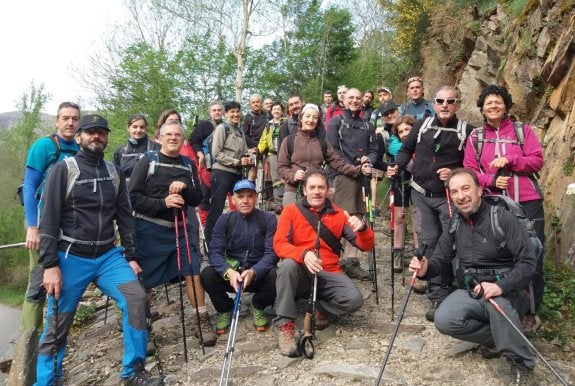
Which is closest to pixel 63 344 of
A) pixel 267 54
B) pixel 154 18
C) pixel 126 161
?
pixel 126 161

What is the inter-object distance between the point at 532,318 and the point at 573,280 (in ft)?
4.53

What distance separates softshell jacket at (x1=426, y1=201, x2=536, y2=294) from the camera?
12.5 ft

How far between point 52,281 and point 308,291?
8.89 feet

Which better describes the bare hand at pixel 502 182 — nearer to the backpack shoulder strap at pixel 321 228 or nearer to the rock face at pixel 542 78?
the backpack shoulder strap at pixel 321 228

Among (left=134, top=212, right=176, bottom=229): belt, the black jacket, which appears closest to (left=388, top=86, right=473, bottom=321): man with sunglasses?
(left=134, top=212, right=176, bottom=229): belt

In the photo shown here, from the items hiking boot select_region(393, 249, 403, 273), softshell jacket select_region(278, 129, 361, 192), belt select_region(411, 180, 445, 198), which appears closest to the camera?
belt select_region(411, 180, 445, 198)

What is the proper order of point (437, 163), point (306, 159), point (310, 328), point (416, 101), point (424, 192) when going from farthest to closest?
point (416, 101) < point (306, 159) < point (424, 192) < point (437, 163) < point (310, 328)

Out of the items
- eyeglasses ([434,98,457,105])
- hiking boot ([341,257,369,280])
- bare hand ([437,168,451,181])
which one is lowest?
hiking boot ([341,257,369,280])

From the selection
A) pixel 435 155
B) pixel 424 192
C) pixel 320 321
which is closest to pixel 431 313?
pixel 320 321

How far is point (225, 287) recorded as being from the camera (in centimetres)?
523

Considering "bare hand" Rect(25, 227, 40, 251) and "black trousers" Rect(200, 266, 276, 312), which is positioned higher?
"bare hand" Rect(25, 227, 40, 251)

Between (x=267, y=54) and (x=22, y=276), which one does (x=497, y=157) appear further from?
(x=22, y=276)

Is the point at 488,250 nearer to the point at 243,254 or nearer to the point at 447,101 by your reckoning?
the point at 447,101

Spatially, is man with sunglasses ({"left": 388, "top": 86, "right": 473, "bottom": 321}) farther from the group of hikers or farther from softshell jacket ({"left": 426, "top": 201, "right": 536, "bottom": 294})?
softshell jacket ({"left": 426, "top": 201, "right": 536, "bottom": 294})
